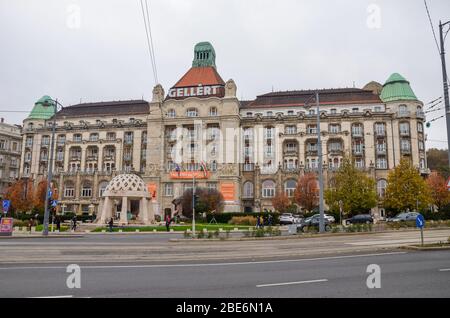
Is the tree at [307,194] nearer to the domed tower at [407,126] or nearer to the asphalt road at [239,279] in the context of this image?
the domed tower at [407,126]

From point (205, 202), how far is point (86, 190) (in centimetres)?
3595

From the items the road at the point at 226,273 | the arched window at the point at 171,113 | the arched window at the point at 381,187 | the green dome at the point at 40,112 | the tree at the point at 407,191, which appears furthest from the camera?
the green dome at the point at 40,112

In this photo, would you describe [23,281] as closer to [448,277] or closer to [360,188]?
[448,277]

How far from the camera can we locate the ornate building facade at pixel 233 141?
233 feet

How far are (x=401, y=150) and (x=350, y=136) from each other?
9918mm

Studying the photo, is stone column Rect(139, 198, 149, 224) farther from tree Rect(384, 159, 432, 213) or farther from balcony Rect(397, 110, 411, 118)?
balcony Rect(397, 110, 411, 118)

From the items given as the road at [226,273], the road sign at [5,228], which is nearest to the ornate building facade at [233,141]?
the road sign at [5,228]

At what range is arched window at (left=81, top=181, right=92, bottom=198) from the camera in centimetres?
7919

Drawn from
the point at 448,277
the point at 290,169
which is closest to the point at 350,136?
the point at 290,169

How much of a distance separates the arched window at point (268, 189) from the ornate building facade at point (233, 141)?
0.20 metres

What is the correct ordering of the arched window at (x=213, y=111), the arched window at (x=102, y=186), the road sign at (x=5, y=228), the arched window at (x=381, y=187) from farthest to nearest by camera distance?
1. the arched window at (x=102, y=186)
2. the arched window at (x=213, y=111)
3. the arched window at (x=381, y=187)
4. the road sign at (x=5, y=228)
